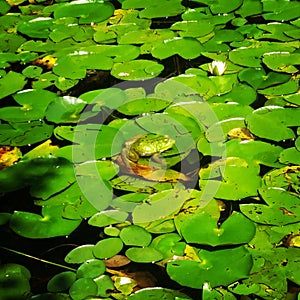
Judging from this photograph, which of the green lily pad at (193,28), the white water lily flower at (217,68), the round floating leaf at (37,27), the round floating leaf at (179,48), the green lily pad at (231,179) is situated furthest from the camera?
the round floating leaf at (37,27)

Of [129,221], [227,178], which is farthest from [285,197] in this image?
[129,221]

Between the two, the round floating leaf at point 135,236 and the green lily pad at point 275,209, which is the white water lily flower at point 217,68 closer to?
the green lily pad at point 275,209

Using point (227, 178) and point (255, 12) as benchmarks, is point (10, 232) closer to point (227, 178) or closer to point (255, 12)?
point (227, 178)

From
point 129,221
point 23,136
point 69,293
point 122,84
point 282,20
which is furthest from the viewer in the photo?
point 282,20

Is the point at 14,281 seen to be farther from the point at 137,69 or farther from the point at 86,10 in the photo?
the point at 86,10

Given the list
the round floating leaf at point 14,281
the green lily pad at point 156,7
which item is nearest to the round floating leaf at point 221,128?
the round floating leaf at point 14,281

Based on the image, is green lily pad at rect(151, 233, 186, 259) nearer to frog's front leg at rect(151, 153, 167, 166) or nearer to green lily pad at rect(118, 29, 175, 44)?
frog's front leg at rect(151, 153, 167, 166)

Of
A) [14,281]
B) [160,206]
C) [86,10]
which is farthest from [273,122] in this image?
[86,10]
